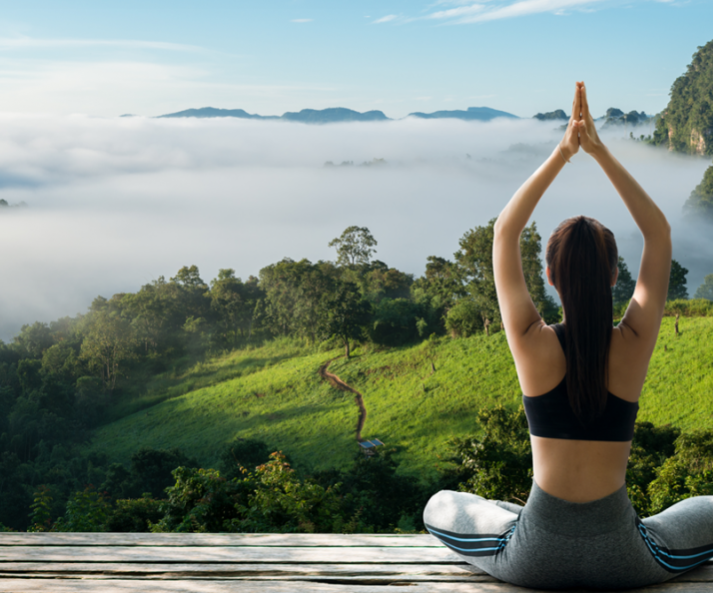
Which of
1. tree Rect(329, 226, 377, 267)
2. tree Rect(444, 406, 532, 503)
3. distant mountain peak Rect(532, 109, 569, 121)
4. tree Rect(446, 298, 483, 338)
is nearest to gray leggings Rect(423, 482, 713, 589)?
tree Rect(444, 406, 532, 503)

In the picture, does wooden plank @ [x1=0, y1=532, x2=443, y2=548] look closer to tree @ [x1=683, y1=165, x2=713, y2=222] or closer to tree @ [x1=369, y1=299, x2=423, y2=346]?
tree @ [x1=369, y1=299, x2=423, y2=346]

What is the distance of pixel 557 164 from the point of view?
5.57 ft

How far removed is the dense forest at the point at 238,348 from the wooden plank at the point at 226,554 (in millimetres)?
1883

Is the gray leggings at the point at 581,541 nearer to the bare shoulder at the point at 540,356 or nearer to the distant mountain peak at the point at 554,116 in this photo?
the bare shoulder at the point at 540,356

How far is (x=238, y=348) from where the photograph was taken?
50000 millimetres

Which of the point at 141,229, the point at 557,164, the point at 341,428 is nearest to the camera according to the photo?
the point at 557,164

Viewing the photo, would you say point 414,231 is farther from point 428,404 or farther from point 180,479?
point 180,479

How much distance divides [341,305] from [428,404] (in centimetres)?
1121

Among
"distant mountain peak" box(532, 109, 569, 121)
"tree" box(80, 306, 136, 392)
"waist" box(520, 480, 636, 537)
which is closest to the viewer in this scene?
"waist" box(520, 480, 636, 537)

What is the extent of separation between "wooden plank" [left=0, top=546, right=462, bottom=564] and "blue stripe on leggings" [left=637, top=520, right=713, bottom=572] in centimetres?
66

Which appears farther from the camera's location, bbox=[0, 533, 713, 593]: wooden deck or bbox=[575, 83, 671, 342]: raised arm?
bbox=[0, 533, 713, 593]: wooden deck

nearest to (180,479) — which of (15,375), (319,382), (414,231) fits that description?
(319,382)

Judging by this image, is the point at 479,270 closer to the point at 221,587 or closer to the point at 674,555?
the point at 674,555

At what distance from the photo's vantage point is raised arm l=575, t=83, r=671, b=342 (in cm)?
157
